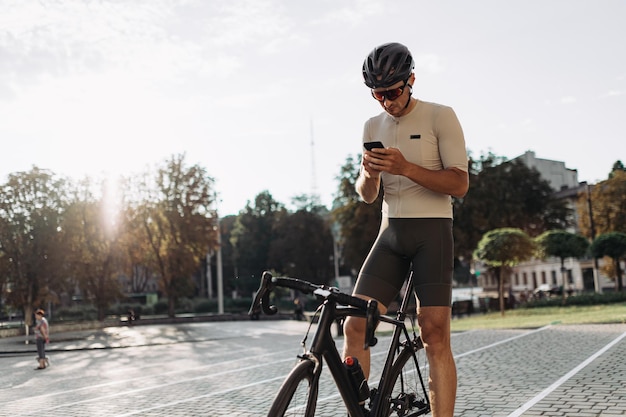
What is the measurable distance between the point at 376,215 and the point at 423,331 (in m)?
45.0

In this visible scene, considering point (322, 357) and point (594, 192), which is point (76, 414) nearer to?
point (322, 357)

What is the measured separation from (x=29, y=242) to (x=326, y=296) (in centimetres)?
3670

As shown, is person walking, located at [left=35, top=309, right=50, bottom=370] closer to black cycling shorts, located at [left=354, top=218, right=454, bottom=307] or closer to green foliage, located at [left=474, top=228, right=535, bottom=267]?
black cycling shorts, located at [left=354, top=218, right=454, bottom=307]

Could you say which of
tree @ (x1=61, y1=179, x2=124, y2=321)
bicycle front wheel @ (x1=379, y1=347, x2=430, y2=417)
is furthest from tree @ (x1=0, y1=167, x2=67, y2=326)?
bicycle front wheel @ (x1=379, y1=347, x2=430, y2=417)

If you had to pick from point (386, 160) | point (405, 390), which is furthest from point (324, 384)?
point (386, 160)

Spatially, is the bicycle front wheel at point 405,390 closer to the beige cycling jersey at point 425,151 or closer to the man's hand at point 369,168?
the beige cycling jersey at point 425,151

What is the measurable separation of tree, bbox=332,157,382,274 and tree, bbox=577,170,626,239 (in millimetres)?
15838

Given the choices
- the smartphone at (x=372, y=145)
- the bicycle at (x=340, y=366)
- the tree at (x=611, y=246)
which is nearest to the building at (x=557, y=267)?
the tree at (x=611, y=246)

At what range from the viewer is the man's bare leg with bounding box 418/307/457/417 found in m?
3.68

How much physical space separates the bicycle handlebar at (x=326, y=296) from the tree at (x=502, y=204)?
1726 inches

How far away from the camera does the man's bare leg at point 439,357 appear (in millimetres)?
3680

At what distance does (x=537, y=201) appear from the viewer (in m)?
51.2

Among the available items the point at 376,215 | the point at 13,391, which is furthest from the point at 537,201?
the point at 13,391

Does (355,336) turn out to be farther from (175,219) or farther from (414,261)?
(175,219)
